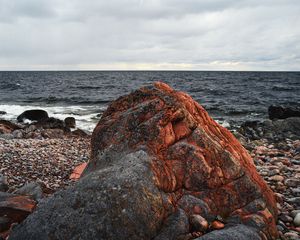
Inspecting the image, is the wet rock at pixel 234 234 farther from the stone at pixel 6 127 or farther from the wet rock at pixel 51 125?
the stone at pixel 6 127

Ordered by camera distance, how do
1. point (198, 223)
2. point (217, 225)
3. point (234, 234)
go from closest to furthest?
point (234, 234), point (198, 223), point (217, 225)

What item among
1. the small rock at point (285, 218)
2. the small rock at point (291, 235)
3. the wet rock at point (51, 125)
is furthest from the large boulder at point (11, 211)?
the wet rock at point (51, 125)

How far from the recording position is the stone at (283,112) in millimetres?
22750

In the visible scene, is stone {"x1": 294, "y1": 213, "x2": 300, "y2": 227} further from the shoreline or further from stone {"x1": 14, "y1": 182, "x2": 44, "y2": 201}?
stone {"x1": 14, "y1": 182, "x2": 44, "y2": 201}

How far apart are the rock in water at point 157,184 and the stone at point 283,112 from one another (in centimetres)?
1829

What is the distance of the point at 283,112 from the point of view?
75.9ft

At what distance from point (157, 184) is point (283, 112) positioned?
68.2ft

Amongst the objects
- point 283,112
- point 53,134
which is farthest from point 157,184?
point 283,112

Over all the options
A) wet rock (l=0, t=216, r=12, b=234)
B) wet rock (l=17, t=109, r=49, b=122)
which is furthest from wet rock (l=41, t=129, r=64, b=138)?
wet rock (l=0, t=216, r=12, b=234)

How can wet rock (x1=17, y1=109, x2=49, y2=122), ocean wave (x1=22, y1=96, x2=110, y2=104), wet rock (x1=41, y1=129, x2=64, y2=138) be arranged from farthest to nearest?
1. ocean wave (x1=22, y1=96, x2=110, y2=104)
2. wet rock (x1=17, y1=109, x2=49, y2=122)
3. wet rock (x1=41, y1=129, x2=64, y2=138)

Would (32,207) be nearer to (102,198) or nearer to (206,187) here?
(102,198)

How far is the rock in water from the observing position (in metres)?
4.38

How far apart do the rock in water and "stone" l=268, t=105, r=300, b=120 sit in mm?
18285

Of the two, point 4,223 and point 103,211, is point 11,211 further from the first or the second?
point 103,211
